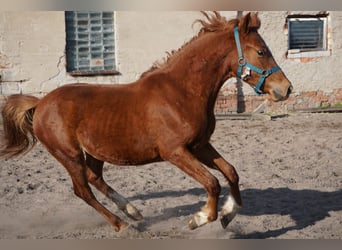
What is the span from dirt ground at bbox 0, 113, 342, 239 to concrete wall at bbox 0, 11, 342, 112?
162 cm

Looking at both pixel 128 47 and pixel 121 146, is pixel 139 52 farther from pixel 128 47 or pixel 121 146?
pixel 121 146

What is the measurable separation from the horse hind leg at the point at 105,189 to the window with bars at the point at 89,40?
193 inches

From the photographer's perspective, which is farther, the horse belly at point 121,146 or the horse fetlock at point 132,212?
the horse fetlock at point 132,212

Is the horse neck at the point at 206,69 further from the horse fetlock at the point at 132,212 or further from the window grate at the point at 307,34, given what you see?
the window grate at the point at 307,34

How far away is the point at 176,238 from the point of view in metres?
4.92

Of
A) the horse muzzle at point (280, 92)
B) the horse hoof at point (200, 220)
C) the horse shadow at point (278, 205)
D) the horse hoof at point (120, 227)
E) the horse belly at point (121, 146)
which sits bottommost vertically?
the horse shadow at point (278, 205)

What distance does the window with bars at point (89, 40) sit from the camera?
9941 mm

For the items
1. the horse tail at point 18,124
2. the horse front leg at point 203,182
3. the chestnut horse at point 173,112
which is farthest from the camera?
the horse tail at point 18,124

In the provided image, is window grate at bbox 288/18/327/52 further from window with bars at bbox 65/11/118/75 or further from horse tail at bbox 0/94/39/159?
horse tail at bbox 0/94/39/159

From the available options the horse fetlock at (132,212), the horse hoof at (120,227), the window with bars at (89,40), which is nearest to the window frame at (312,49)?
the window with bars at (89,40)

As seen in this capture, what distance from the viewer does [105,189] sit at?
5.18 m

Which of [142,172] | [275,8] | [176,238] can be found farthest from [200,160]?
[142,172]

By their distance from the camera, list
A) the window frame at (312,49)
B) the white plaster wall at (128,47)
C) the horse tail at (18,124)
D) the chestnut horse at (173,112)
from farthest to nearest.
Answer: the window frame at (312,49) < the white plaster wall at (128,47) < the horse tail at (18,124) < the chestnut horse at (173,112)

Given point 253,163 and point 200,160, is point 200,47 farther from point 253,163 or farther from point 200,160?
point 253,163
